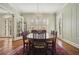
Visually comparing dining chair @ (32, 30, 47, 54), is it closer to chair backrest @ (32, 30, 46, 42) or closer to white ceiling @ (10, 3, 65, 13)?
chair backrest @ (32, 30, 46, 42)

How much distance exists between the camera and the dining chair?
3.20 m

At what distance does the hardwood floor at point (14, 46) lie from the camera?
125 inches

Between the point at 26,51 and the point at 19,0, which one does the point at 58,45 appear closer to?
the point at 26,51

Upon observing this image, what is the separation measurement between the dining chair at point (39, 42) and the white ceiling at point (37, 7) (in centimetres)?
47

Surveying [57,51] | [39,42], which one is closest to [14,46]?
[39,42]

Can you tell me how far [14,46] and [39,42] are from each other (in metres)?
0.56

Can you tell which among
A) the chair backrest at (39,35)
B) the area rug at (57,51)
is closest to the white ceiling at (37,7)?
the chair backrest at (39,35)

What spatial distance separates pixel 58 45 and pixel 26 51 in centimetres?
72

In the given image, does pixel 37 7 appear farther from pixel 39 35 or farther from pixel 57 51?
pixel 57 51

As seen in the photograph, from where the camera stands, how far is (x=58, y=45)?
3240mm

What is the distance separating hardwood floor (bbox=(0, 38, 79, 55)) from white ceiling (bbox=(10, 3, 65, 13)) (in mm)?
680

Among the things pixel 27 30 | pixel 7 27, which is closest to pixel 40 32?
pixel 27 30

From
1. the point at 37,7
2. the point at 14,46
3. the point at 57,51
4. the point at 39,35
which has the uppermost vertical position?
the point at 37,7

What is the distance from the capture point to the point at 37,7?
3.23m
